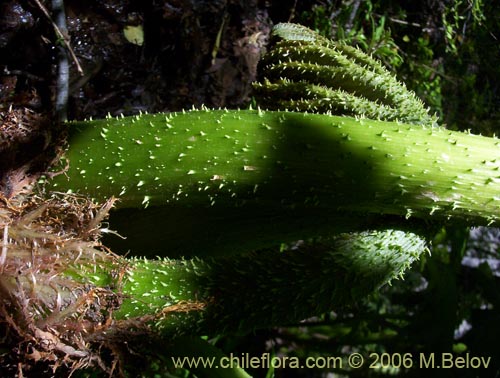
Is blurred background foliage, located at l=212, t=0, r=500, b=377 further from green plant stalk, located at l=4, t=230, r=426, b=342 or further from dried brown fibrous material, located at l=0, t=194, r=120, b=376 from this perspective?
dried brown fibrous material, located at l=0, t=194, r=120, b=376

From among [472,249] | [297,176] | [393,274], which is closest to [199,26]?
[297,176]

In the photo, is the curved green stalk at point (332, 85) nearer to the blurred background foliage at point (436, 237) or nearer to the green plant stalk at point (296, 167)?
the green plant stalk at point (296, 167)

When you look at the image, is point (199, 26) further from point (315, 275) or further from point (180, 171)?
point (315, 275)

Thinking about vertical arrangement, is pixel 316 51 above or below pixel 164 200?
above

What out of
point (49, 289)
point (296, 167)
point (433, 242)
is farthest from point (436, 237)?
point (49, 289)

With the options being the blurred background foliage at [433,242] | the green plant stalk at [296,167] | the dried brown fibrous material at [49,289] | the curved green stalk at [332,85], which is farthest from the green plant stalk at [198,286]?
the blurred background foliage at [433,242]

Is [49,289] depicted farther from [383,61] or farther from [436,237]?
[436,237]
